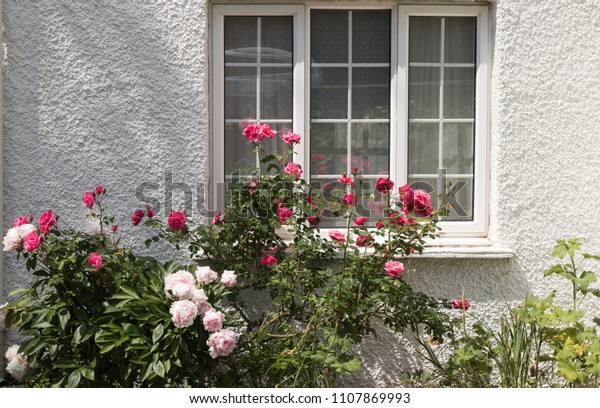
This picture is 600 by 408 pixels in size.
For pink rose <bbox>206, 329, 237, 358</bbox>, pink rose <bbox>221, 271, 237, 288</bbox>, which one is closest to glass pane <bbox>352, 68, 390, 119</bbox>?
pink rose <bbox>221, 271, 237, 288</bbox>

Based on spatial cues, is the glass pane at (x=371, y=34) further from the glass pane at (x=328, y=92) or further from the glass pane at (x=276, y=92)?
the glass pane at (x=276, y=92)

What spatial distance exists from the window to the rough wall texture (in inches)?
7.7

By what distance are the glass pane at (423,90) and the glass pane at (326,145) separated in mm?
533

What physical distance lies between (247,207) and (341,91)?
119 cm

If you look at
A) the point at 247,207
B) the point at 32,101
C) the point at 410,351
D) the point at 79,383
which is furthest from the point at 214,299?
the point at 32,101

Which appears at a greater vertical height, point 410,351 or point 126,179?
point 126,179

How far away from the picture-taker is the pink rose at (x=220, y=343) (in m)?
4.05

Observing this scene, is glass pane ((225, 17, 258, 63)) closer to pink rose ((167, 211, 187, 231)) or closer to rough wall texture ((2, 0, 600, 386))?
rough wall texture ((2, 0, 600, 386))

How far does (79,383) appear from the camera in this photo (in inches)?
171

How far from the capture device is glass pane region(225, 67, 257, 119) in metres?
5.14

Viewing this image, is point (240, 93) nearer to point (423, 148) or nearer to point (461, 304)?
point (423, 148)

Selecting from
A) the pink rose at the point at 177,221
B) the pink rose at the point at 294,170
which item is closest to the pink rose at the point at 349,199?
the pink rose at the point at 294,170

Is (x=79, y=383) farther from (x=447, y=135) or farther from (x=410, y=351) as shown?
(x=447, y=135)
